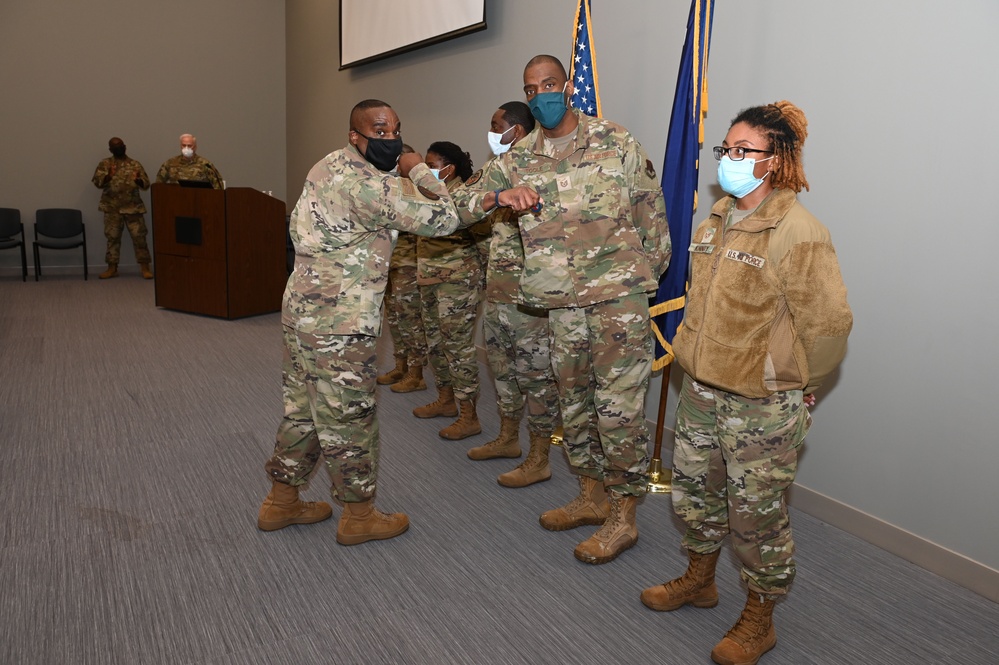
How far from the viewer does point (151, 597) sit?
2.24 meters

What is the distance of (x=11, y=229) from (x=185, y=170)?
7.08 ft

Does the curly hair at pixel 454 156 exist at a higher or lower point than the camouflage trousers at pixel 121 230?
higher

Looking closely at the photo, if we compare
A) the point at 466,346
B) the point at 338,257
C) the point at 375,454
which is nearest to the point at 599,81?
the point at 466,346

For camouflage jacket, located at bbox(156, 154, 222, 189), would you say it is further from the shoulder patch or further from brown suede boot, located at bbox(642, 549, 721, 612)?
brown suede boot, located at bbox(642, 549, 721, 612)

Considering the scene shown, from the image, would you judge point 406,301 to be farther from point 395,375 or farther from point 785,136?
point 785,136

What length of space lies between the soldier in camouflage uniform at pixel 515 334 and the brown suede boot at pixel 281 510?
0.91m

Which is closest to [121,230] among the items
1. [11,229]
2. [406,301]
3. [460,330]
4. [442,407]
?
[11,229]

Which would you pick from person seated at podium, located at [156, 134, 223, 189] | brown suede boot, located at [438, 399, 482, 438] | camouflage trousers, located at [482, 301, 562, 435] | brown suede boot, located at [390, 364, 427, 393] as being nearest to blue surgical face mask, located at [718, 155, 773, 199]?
camouflage trousers, located at [482, 301, 562, 435]

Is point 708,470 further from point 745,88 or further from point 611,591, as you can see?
point 745,88

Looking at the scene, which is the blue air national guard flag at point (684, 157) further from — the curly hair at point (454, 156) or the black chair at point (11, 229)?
the black chair at point (11, 229)

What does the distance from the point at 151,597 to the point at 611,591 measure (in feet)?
4.92

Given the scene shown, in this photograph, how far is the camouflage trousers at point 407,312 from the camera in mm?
4230

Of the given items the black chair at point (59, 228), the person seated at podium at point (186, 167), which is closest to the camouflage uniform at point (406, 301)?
the person seated at podium at point (186, 167)

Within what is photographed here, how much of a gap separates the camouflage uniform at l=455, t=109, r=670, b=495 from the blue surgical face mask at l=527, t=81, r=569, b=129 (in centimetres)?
7
